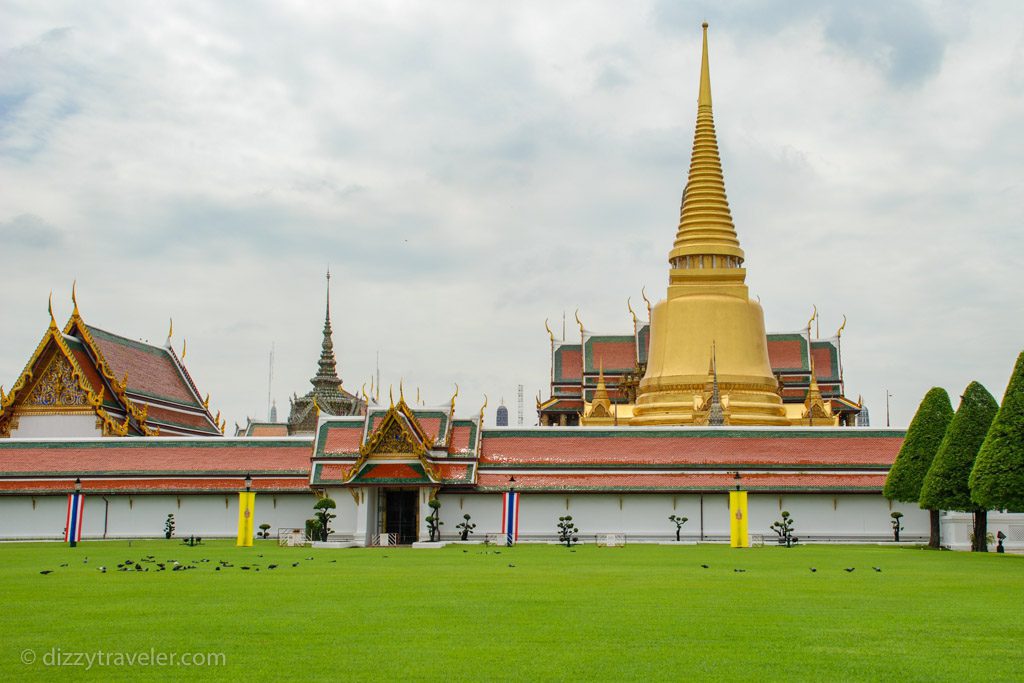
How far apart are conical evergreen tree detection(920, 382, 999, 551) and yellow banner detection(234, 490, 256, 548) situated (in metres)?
16.8

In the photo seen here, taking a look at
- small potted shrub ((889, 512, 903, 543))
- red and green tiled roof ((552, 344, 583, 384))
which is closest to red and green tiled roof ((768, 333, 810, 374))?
red and green tiled roof ((552, 344, 583, 384))

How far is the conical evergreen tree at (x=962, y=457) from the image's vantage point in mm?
29125

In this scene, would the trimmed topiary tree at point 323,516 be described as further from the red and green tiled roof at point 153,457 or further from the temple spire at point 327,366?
the temple spire at point 327,366

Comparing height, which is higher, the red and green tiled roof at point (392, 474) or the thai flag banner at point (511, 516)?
the red and green tiled roof at point (392, 474)

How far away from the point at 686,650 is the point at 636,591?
5538 mm

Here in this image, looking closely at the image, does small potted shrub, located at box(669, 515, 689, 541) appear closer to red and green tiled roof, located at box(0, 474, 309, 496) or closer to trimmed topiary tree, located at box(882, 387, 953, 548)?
trimmed topiary tree, located at box(882, 387, 953, 548)

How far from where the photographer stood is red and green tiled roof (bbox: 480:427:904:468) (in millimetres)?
37844

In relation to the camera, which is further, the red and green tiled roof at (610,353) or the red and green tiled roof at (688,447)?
the red and green tiled roof at (610,353)

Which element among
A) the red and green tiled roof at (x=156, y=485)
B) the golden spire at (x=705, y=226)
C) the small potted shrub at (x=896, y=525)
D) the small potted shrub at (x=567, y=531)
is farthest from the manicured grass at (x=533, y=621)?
the golden spire at (x=705, y=226)

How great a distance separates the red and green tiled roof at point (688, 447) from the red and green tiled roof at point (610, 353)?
23.3 metres

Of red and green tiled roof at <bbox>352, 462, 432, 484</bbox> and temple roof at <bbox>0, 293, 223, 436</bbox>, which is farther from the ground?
temple roof at <bbox>0, 293, 223, 436</bbox>

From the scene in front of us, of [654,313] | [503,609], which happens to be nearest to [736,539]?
[503,609]

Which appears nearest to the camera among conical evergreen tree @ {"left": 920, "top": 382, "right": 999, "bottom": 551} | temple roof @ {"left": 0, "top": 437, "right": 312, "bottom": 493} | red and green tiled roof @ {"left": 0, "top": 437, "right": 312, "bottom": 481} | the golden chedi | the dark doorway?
conical evergreen tree @ {"left": 920, "top": 382, "right": 999, "bottom": 551}

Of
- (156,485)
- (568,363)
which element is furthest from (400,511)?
(568,363)
